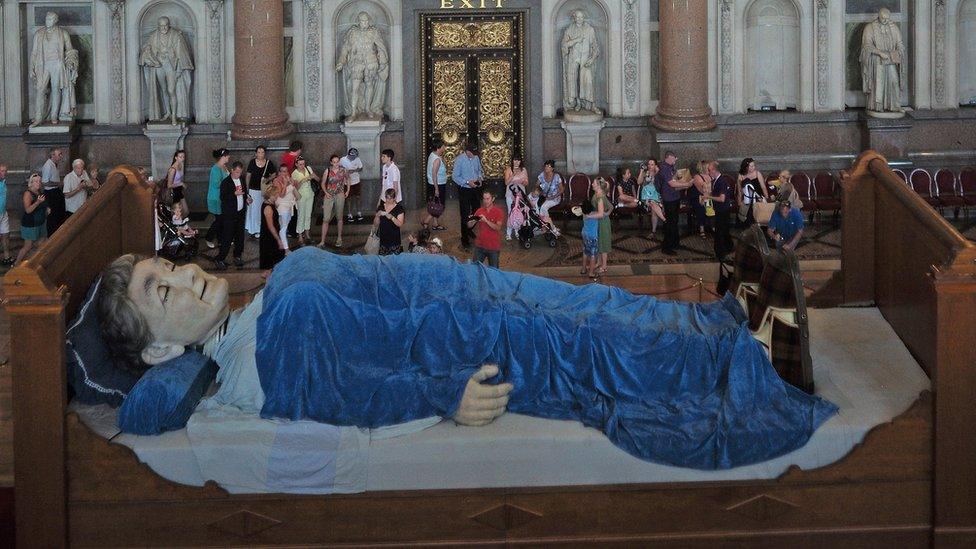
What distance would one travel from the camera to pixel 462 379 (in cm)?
761

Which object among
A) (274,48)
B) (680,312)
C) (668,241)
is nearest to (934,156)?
(668,241)

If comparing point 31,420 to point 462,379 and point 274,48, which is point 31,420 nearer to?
point 462,379

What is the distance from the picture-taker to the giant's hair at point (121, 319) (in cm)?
783

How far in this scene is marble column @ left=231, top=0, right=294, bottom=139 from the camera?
19766 mm

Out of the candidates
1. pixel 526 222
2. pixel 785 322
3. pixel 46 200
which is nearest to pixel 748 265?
pixel 785 322

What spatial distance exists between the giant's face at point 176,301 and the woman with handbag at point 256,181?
34.9 ft

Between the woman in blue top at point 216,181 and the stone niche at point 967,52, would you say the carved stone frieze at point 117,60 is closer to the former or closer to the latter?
the woman in blue top at point 216,181

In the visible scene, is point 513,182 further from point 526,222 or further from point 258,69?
point 258,69

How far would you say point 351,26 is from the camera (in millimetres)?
20891

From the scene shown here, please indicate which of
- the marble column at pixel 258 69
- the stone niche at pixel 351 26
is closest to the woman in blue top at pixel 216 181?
the marble column at pixel 258 69

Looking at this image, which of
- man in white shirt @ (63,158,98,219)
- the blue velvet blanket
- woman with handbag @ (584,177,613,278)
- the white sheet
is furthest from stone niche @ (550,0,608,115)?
the white sheet

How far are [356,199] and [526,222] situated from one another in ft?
9.58

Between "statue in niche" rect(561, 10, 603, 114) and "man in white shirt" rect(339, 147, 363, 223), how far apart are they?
126 inches

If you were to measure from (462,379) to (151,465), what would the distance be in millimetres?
1619
